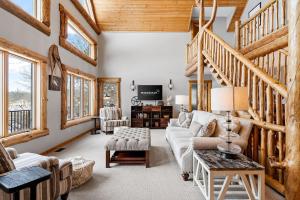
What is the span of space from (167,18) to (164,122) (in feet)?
14.5

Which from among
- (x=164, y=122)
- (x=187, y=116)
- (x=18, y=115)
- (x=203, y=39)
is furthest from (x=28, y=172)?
(x=164, y=122)

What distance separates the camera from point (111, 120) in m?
6.43

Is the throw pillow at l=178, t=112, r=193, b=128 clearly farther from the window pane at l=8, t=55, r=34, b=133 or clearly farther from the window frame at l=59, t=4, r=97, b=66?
the window frame at l=59, t=4, r=97, b=66

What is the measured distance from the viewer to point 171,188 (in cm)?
244

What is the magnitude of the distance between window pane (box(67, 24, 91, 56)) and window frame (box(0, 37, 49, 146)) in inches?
81.8

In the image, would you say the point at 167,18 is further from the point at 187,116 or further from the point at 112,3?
the point at 187,116

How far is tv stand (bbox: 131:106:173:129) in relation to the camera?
752 cm

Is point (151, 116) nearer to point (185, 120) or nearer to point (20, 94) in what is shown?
point (185, 120)

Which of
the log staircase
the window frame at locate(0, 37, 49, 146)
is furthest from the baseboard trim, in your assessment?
the log staircase

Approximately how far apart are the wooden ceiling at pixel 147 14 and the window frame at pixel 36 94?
4403mm

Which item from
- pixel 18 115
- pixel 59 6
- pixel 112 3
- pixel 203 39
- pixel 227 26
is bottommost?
pixel 18 115

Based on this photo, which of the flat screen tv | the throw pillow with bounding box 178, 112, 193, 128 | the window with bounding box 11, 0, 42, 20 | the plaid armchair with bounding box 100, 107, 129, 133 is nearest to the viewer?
the window with bounding box 11, 0, 42, 20

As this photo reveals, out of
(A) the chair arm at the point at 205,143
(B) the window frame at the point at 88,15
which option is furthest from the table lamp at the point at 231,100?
(B) the window frame at the point at 88,15

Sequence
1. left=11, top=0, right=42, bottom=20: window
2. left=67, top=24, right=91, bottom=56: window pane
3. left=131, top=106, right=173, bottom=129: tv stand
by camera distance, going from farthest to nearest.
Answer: left=131, top=106, right=173, bottom=129: tv stand
left=67, top=24, right=91, bottom=56: window pane
left=11, top=0, right=42, bottom=20: window
